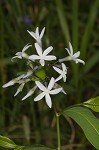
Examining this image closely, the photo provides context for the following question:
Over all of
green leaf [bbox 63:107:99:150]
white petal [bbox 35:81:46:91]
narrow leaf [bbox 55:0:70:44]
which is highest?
narrow leaf [bbox 55:0:70:44]

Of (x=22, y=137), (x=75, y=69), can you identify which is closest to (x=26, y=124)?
(x=22, y=137)

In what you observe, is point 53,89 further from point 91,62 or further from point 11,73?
point 11,73

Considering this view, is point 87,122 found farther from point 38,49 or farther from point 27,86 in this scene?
point 27,86

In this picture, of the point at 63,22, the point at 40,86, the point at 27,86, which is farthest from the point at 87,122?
the point at 63,22

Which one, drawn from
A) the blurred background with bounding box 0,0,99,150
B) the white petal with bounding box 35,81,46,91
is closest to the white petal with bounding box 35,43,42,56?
the white petal with bounding box 35,81,46,91

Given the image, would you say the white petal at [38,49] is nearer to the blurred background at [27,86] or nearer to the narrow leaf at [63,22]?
the blurred background at [27,86]

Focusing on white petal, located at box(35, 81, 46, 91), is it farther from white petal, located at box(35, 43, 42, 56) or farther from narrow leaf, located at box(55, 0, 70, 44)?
narrow leaf, located at box(55, 0, 70, 44)
